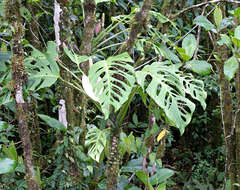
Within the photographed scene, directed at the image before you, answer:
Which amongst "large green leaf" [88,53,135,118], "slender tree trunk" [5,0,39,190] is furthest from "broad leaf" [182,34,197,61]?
"slender tree trunk" [5,0,39,190]

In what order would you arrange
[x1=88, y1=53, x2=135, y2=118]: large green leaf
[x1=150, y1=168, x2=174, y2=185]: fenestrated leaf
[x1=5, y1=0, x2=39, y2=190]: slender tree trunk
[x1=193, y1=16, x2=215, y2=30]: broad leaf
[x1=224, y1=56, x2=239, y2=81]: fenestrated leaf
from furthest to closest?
[x1=150, y1=168, x2=174, y2=185]: fenestrated leaf, [x1=193, y1=16, x2=215, y2=30]: broad leaf, [x1=224, y1=56, x2=239, y2=81]: fenestrated leaf, [x1=5, y1=0, x2=39, y2=190]: slender tree trunk, [x1=88, y1=53, x2=135, y2=118]: large green leaf

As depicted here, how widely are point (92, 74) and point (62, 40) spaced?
423 mm

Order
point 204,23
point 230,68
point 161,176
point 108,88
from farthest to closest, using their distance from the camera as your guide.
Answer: point 161,176 < point 204,23 < point 230,68 < point 108,88

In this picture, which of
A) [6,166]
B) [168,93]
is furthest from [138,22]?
[6,166]

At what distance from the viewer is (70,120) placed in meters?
1.32

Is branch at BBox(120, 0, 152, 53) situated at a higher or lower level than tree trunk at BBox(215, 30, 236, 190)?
higher

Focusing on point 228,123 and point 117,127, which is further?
point 228,123

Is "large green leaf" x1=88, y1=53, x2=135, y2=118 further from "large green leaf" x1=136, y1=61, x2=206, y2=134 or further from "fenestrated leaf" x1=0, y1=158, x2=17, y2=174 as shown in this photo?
"fenestrated leaf" x1=0, y1=158, x2=17, y2=174

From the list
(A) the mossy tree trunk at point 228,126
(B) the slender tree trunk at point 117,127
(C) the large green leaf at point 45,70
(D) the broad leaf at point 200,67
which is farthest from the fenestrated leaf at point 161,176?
(C) the large green leaf at point 45,70

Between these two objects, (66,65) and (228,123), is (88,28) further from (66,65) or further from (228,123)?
(228,123)

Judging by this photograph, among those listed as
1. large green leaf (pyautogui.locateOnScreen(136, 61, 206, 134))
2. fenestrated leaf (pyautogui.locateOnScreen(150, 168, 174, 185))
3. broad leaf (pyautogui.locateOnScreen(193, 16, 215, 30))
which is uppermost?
broad leaf (pyautogui.locateOnScreen(193, 16, 215, 30))

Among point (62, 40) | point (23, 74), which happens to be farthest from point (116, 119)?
point (62, 40)

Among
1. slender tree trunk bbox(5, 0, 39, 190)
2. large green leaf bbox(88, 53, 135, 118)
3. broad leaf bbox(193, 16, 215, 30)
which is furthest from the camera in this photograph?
broad leaf bbox(193, 16, 215, 30)

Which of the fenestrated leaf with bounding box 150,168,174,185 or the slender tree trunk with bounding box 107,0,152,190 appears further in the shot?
the fenestrated leaf with bounding box 150,168,174,185
